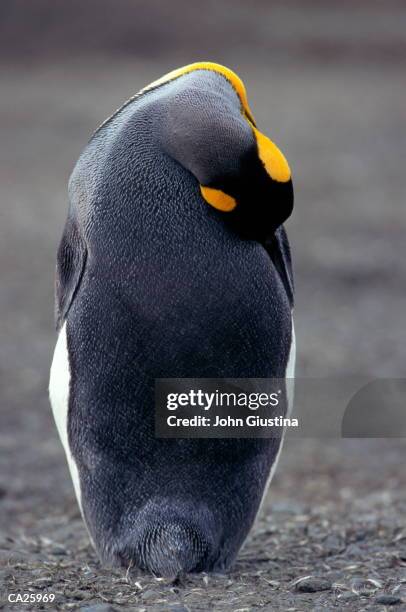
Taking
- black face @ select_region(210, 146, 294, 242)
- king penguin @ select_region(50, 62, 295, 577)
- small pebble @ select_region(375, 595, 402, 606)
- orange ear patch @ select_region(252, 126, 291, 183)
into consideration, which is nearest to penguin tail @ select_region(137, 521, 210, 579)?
king penguin @ select_region(50, 62, 295, 577)

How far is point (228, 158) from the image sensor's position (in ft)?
9.25

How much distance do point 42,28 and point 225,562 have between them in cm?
1526

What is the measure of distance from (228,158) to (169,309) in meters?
0.41

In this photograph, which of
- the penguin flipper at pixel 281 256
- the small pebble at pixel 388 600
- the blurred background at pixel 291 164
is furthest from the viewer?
the blurred background at pixel 291 164

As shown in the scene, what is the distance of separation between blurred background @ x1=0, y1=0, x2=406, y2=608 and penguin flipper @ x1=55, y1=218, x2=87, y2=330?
127cm

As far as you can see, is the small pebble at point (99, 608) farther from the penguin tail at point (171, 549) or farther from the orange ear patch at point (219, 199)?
the orange ear patch at point (219, 199)

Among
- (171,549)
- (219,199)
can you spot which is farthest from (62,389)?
(219,199)

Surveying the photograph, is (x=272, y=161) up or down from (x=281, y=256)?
up

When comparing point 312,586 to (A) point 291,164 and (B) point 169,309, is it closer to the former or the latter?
(B) point 169,309

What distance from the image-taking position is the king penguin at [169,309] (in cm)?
287

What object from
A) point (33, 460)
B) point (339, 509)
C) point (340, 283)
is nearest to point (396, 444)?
point (339, 509)

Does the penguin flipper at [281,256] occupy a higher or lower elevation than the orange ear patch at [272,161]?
lower

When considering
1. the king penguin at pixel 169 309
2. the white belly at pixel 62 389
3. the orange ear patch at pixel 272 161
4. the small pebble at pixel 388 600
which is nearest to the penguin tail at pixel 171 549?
the king penguin at pixel 169 309

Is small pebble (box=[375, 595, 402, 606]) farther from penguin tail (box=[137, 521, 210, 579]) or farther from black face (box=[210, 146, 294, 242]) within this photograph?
black face (box=[210, 146, 294, 242])
